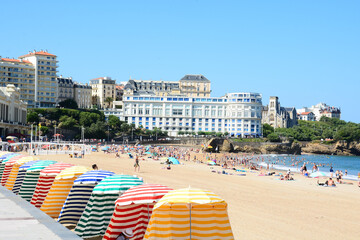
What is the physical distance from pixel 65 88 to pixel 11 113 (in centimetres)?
5669

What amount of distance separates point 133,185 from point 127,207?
46.2 inches

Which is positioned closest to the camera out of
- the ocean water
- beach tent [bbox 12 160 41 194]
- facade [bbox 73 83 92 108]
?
beach tent [bbox 12 160 41 194]

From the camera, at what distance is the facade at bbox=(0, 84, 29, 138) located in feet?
242

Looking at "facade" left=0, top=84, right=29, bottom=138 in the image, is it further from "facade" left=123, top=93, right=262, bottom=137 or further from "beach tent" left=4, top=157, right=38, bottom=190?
"beach tent" left=4, top=157, right=38, bottom=190

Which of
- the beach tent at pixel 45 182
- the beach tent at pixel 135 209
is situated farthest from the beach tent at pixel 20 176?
the beach tent at pixel 135 209

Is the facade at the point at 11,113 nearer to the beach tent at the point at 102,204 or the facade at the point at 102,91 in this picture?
the facade at the point at 102,91

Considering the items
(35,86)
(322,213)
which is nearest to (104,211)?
(322,213)

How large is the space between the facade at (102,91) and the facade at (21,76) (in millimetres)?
38745

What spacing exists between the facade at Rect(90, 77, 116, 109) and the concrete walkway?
143m

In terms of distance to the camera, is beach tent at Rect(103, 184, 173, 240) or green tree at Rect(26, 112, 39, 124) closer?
beach tent at Rect(103, 184, 173, 240)

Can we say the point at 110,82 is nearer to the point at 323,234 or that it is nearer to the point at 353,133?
the point at 353,133

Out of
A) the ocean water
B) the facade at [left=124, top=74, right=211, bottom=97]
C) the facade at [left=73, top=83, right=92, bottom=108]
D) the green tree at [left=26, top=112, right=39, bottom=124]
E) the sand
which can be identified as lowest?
the ocean water

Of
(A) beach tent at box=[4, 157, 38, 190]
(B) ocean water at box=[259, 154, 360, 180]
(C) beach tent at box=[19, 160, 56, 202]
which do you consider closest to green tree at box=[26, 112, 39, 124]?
(B) ocean water at box=[259, 154, 360, 180]

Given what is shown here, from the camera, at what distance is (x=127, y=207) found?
9031 millimetres
